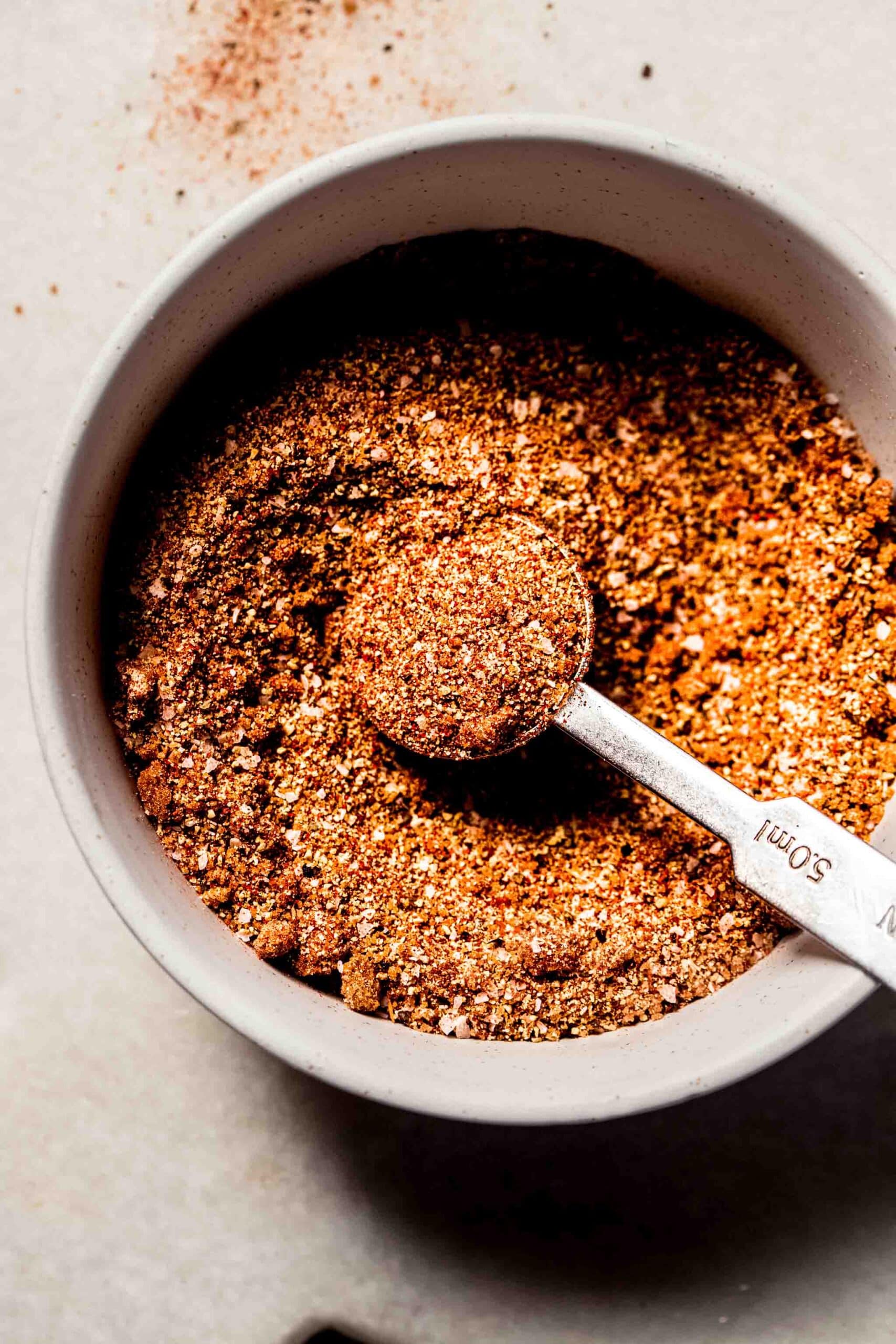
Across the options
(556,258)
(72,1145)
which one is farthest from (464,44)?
(72,1145)

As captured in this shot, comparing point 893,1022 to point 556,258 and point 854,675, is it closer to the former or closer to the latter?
point 854,675

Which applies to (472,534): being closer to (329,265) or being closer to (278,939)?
(329,265)

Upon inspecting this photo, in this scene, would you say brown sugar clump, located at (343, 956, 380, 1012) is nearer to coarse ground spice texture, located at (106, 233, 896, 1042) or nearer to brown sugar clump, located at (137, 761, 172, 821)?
coarse ground spice texture, located at (106, 233, 896, 1042)

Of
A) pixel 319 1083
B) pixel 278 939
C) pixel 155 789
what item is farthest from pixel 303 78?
pixel 319 1083

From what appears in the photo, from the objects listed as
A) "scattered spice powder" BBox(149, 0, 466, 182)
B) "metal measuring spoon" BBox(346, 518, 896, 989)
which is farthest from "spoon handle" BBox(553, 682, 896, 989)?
"scattered spice powder" BBox(149, 0, 466, 182)

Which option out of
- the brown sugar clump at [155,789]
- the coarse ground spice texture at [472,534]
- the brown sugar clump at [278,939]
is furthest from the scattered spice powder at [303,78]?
the brown sugar clump at [278,939]

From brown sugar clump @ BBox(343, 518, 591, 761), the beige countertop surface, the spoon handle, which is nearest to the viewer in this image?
the spoon handle
